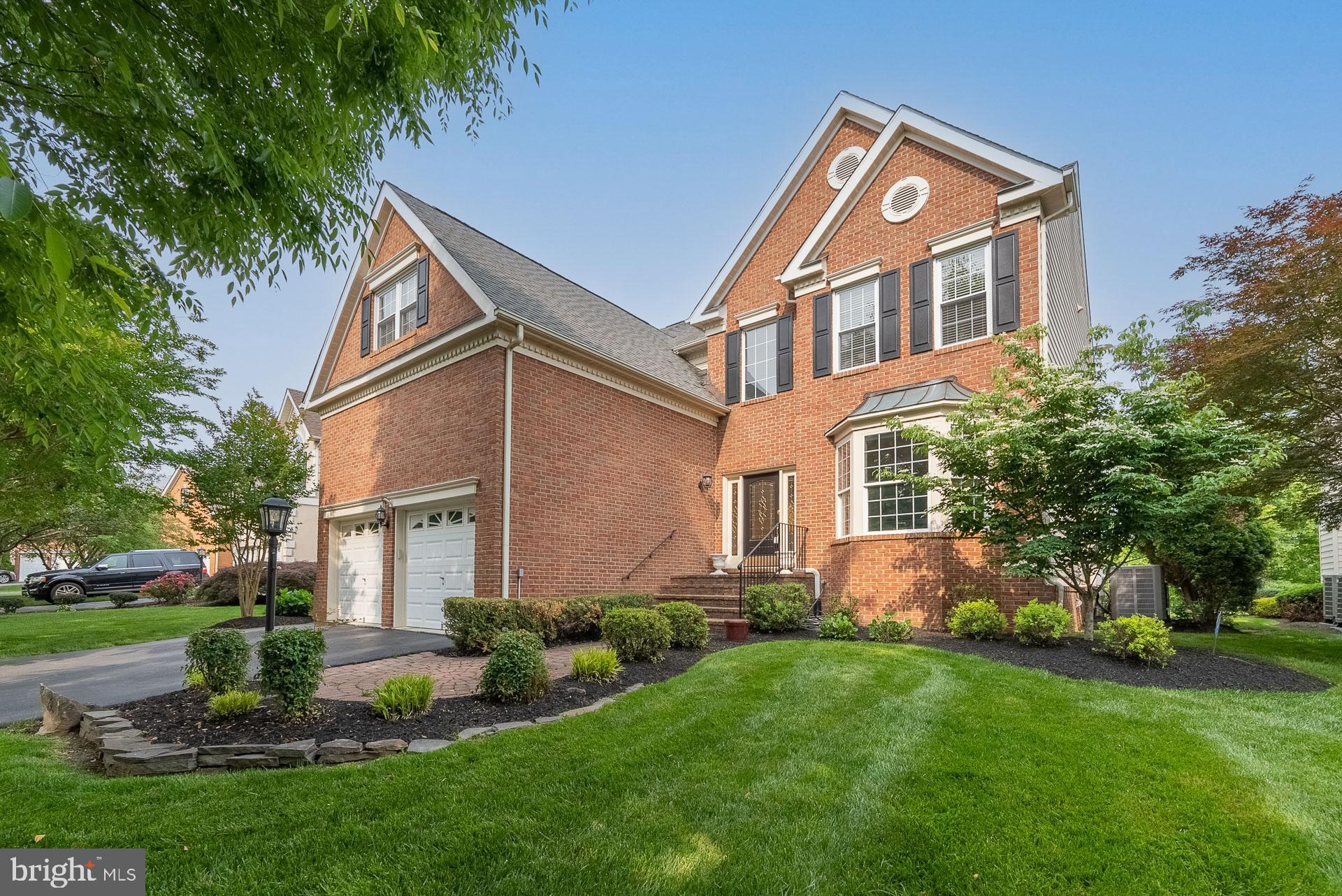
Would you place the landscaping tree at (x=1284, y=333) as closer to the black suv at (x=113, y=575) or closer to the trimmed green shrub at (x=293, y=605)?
the trimmed green shrub at (x=293, y=605)

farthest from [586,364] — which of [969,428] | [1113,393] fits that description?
[1113,393]

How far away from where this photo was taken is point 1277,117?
29.1ft

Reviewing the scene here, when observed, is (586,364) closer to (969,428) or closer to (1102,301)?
(969,428)

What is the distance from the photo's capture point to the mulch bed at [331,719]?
474 cm

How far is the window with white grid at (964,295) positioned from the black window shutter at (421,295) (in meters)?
9.32

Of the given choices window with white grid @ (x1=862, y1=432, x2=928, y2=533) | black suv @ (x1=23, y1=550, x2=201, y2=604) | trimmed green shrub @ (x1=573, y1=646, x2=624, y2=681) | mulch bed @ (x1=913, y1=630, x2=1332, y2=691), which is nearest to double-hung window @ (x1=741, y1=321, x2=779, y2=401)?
window with white grid @ (x1=862, y1=432, x2=928, y2=533)

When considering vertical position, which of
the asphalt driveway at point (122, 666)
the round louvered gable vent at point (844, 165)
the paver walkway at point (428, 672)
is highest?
the round louvered gable vent at point (844, 165)

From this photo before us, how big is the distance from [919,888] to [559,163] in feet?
28.9

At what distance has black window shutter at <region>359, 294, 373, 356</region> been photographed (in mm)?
13586

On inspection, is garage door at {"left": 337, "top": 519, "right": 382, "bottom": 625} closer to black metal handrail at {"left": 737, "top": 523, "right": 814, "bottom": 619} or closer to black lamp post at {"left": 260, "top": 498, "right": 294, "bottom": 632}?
black lamp post at {"left": 260, "top": 498, "right": 294, "bottom": 632}

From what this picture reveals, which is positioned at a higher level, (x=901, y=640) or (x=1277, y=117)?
(x=1277, y=117)

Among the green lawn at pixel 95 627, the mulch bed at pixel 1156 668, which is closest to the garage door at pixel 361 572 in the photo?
the green lawn at pixel 95 627

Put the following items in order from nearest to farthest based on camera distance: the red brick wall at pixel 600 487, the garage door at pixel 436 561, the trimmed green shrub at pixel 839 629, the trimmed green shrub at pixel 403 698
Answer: the trimmed green shrub at pixel 403 698
the trimmed green shrub at pixel 839 629
the red brick wall at pixel 600 487
the garage door at pixel 436 561

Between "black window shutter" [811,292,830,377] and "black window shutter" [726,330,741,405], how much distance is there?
187 centimetres
